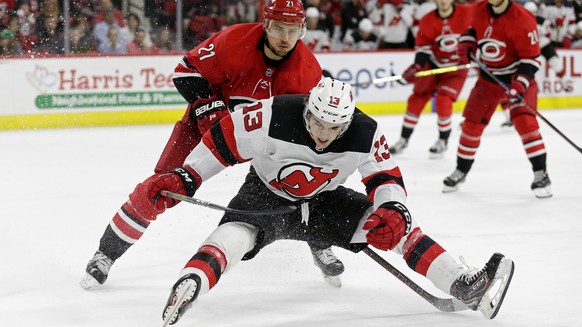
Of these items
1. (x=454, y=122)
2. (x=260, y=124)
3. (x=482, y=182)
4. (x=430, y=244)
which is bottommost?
(x=454, y=122)

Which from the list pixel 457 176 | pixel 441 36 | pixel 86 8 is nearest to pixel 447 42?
pixel 441 36

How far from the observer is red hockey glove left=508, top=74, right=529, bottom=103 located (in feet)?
17.2

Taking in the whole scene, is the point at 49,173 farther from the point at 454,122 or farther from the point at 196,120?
the point at 454,122

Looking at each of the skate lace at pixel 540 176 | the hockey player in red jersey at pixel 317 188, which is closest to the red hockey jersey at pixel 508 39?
the skate lace at pixel 540 176

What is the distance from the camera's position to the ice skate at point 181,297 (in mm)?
2723

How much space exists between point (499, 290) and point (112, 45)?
5843 millimetres

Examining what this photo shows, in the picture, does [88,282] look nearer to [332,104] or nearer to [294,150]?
[294,150]

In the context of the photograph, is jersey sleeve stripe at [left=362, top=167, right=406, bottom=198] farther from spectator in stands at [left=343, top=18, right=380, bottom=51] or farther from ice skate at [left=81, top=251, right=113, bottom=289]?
spectator in stands at [left=343, top=18, right=380, bottom=51]

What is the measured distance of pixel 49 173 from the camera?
19.8 ft

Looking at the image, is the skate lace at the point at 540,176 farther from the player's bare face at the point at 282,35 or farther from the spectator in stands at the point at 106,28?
the spectator in stands at the point at 106,28

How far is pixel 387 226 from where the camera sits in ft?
9.51

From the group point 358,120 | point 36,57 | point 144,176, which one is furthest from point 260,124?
point 36,57

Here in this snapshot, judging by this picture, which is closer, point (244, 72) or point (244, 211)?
point (244, 211)

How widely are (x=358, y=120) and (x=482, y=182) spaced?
314 centimetres
